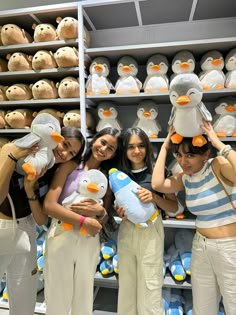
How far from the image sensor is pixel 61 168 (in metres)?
1.16

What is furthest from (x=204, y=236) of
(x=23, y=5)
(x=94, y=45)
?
(x=23, y=5)

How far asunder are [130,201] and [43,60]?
1188 mm

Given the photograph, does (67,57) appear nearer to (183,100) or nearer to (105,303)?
(183,100)

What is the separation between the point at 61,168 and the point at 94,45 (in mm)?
1249

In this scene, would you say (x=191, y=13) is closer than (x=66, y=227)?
No

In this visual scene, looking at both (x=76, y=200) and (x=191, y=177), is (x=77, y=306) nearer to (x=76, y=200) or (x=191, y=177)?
(x=76, y=200)

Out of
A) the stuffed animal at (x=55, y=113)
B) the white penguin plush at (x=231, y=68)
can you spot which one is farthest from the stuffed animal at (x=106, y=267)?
the white penguin plush at (x=231, y=68)

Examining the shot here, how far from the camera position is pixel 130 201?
1.10 metres

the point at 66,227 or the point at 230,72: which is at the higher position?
the point at 230,72

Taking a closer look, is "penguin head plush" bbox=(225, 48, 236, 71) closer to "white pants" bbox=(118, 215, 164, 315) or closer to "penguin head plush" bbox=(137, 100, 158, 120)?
"penguin head plush" bbox=(137, 100, 158, 120)

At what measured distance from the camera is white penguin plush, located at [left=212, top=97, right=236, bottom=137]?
1540mm

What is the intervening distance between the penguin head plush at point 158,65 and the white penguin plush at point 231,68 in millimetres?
392

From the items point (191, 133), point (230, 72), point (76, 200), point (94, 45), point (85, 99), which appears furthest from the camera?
point (94, 45)

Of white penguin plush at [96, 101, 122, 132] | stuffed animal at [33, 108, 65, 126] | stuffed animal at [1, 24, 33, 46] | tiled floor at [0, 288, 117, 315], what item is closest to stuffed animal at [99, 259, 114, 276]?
tiled floor at [0, 288, 117, 315]
